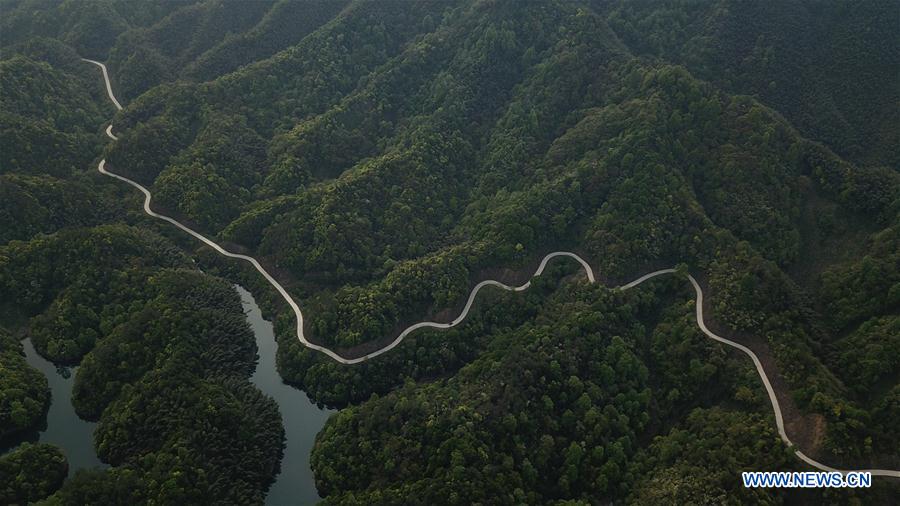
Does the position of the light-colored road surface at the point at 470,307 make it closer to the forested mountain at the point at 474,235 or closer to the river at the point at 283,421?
the forested mountain at the point at 474,235

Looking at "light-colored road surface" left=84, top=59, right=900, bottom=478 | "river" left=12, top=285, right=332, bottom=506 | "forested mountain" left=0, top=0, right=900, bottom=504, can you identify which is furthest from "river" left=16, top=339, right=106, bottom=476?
"light-colored road surface" left=84, top=59, right=900, bottom=478

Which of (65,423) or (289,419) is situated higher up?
(65,423)

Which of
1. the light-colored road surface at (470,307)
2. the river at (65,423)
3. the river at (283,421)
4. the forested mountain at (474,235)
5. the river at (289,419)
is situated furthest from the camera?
the river at (65,423)

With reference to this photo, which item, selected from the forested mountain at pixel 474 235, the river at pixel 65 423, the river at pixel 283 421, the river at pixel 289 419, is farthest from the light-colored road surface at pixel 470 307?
the river at pixel 65 423

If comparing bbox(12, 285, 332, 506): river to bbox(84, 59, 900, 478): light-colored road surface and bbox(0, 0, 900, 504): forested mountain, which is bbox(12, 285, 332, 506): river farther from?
bbox(84, 59, 900, 478): light-colored road surface

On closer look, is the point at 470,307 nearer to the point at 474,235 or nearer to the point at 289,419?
the point at 474,235

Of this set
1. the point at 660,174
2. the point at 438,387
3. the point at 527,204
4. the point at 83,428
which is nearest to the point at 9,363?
the point at 83,428

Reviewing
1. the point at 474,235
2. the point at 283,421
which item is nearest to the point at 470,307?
the point at 474,235
